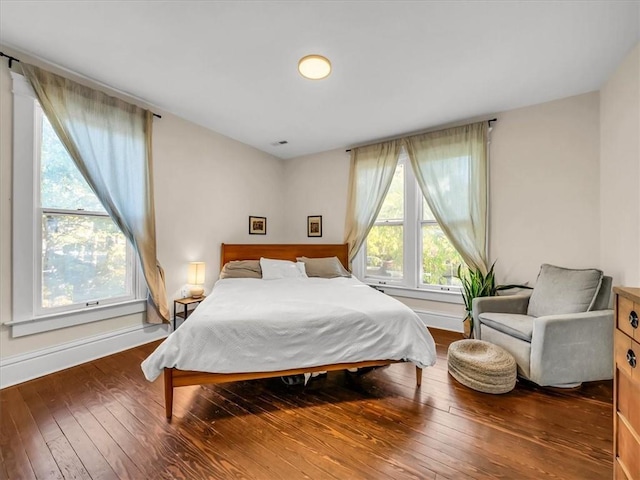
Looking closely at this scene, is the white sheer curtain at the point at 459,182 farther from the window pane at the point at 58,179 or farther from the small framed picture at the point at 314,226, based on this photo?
the window pane at the point at 58,179

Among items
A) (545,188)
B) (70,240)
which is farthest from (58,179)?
(545,188)

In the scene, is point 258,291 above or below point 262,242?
below

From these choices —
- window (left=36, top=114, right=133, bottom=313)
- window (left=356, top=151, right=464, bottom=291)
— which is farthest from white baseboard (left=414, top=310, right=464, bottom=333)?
window (left=36, top=114, right=133, bottom=313)

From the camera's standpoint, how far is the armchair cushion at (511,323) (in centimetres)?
214

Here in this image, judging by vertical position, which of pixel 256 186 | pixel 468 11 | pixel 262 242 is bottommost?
pixel 262 242

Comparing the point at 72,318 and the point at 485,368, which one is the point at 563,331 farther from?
the point at 72,318

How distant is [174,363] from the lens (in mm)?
1644

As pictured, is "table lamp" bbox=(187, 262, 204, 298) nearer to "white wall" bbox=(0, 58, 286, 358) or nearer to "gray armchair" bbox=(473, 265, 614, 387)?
"white wall" bbox=(0, 58, 286, 358)

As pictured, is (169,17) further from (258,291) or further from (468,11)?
(258,291)

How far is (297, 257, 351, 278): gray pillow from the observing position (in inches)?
140

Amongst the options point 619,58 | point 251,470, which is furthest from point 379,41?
point 251,470

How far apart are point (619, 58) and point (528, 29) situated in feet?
3.37

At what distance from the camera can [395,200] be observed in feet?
12.7

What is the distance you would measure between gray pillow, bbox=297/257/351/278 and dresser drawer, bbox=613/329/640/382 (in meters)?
2.68
